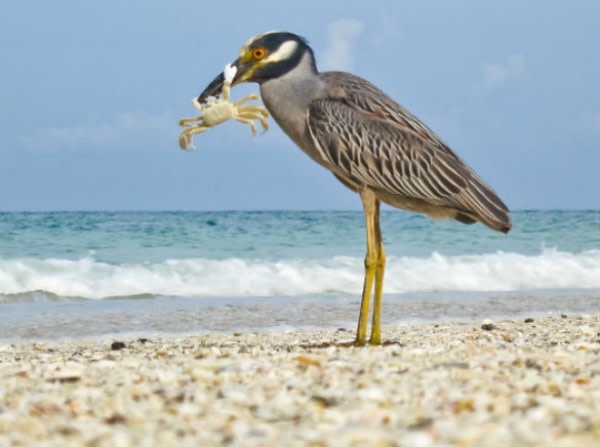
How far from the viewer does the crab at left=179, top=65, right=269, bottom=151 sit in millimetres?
7462

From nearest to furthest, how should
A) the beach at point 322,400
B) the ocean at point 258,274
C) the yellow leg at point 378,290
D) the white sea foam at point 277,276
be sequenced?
the beach at point 322,400, the yellow leg at point 378,290, the ocean at point 258,274, the white sea foam at point 277,276

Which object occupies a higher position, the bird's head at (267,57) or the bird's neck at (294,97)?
the bird's head at (267,57)

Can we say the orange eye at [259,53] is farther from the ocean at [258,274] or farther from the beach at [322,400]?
the ocean at [258,274]

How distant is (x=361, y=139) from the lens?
711cm

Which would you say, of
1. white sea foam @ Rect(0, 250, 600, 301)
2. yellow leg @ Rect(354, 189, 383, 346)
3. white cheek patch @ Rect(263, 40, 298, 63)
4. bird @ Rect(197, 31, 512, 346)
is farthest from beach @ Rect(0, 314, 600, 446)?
white sea foam @ Rect(0, 250, 600, 301)

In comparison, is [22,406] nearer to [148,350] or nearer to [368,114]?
[368,114]

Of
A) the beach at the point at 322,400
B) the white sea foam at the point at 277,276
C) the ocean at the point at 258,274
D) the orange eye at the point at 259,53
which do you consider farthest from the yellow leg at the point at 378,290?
the white sea foam at the point at 277,276

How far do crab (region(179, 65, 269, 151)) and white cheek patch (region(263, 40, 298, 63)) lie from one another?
0.46m

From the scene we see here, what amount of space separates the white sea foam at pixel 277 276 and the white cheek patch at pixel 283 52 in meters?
9.52

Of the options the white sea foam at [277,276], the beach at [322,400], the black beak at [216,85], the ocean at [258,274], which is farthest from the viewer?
the white sea foam at [277,276]

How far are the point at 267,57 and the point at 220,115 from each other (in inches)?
26.2

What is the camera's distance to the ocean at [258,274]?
12727mm

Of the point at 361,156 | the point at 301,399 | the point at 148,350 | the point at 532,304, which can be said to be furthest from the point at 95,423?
the point at 532,304

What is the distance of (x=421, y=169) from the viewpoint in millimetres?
7262
